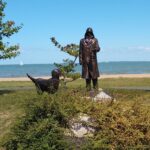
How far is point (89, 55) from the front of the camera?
1831 cm

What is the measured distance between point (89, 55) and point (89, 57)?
6 cm

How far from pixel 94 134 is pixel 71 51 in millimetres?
15908

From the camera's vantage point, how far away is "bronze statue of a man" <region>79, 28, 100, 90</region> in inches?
714

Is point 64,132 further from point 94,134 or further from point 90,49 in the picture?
point 90,49

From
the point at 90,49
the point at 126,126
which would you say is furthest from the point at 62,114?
the point at 90,49

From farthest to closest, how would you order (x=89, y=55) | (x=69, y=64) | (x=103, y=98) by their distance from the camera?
(x=69, y=64), (x=89, y=55), (x=103, y=98)

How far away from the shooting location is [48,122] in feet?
33.6

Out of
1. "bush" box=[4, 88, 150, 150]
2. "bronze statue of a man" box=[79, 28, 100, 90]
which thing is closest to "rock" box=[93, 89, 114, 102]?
"bush" box=[4, 88, 150, 150]

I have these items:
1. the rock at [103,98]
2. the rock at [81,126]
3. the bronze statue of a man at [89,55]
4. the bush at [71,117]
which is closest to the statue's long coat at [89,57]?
the bronze statue of a man at [89,55]

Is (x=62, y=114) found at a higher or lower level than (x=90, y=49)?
lower

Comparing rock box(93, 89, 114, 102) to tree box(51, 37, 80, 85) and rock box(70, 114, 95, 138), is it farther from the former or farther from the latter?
tree box(51, 37, 80, 85)

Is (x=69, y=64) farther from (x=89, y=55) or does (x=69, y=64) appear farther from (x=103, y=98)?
(x=103, y=98)

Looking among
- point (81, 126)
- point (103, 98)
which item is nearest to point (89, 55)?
point (103, 98)

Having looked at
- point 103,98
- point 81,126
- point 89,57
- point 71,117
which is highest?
point 89,57
